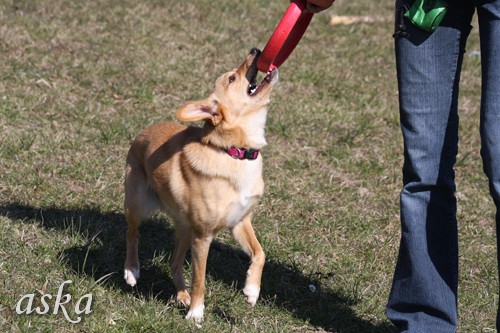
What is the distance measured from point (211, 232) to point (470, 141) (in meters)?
3.50

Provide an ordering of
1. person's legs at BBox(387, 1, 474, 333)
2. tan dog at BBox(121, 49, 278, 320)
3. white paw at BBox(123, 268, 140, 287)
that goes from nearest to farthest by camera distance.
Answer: person's legs at BBox(387, 1, 474, 333)
tan dog at BBox(121, 49, 278, 320)
white paw at BBox(123, 268, 140, 287)

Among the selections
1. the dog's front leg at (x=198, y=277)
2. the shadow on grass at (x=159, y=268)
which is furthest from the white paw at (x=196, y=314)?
the shadow on grass at (x=159, y=268)

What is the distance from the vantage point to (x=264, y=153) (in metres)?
6.47

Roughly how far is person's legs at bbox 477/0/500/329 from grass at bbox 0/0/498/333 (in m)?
1.14

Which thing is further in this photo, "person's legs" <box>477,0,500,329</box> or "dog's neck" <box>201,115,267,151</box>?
"dog's neck" <box>201,115,267,151</box>

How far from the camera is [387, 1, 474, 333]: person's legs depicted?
3.70 m

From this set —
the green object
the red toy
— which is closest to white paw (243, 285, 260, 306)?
the red toy

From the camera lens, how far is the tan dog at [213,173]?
4.19 metres

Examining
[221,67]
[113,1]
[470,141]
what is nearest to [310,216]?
[470,141]

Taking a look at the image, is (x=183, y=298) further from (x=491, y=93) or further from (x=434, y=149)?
(x=491, y=93)

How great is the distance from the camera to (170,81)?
7.54m

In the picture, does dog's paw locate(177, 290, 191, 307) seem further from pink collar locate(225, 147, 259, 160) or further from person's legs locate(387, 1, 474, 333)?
person's legs locate(387, 1, 474, 333)

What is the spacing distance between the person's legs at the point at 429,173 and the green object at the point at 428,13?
2.0 inches

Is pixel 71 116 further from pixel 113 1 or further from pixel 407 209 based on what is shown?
pixel 407 209
